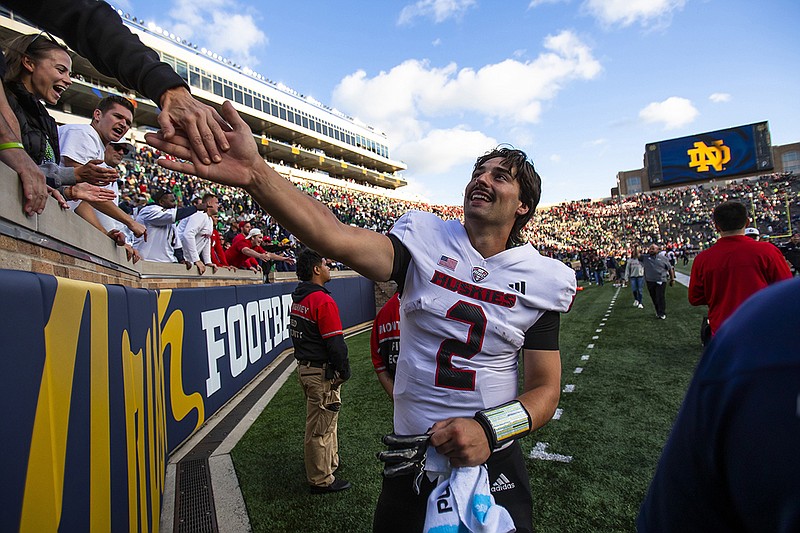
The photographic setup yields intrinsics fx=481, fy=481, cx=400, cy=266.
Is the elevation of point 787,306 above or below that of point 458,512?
above

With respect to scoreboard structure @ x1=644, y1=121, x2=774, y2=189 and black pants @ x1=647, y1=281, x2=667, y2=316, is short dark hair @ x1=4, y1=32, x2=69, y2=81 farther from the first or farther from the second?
scoreboard structure @ x1=644, y1=121, x2=774, y2=189

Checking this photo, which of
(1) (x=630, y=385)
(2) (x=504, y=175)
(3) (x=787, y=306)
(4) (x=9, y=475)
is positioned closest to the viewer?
(3) (x=787, y=306)

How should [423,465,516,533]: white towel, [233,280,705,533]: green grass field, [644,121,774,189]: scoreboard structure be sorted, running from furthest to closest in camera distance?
[644,121,774,189]: scoreboard structure, [233,280,705,533]: green grass field, [423,465,516,533]: white towel

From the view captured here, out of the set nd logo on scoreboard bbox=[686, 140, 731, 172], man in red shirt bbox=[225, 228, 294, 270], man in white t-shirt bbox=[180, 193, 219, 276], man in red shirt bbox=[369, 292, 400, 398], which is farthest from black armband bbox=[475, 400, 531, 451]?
nd logo on scoreboard bbox=[686, 140, 731, 172]

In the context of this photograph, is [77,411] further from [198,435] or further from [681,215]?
[681,215]

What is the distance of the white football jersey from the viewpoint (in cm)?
194

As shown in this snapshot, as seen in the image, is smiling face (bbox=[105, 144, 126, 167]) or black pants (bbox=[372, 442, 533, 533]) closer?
black pants (bbox=[372, 442, 533, 533])

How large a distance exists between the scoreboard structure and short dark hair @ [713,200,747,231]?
5341cm

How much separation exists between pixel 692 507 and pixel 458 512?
1.02 metres

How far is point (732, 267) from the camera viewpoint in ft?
13.8

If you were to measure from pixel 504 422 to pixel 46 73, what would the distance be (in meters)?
3.21

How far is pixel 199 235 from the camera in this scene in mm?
7395

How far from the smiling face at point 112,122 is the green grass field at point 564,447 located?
3138mm

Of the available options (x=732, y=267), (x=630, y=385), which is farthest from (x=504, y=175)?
(x=630, y=385)
